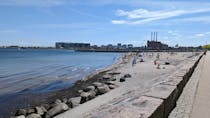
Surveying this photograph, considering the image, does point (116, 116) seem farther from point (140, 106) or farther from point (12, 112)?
point (12, 112)

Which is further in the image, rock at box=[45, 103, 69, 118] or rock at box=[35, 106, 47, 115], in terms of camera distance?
rock at box=[35, 106, 47, 115]

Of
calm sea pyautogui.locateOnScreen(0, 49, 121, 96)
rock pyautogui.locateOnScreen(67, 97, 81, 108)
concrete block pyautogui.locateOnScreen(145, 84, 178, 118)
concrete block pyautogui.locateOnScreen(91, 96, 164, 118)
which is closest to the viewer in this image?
concrete block pyautogui.locateOnScreen(91, 96, 164, 118)

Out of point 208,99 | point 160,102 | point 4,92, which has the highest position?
point 160,102

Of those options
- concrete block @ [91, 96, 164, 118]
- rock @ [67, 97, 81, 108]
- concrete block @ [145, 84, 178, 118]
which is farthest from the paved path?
rock @ [67, 97, 81, 108]

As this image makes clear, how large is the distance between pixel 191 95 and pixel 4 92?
544 inches

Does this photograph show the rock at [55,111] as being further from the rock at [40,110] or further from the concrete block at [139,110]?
the concrete block at [139,110]

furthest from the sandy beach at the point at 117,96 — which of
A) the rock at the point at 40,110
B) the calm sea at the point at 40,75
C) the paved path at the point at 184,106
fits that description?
the calm sea at the point at 40,75

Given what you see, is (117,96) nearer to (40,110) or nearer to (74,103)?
(74,103)

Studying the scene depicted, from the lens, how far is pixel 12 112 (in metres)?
13.1

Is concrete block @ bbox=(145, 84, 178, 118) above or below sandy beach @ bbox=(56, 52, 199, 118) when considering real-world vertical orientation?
above

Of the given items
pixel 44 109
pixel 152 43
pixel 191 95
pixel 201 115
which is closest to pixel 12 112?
pixel 44 109

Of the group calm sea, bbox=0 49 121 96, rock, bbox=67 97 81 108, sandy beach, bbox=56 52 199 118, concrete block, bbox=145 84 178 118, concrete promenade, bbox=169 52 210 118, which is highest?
concrete block, bbox=145 84 178 118

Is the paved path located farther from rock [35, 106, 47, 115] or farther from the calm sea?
the calm sea

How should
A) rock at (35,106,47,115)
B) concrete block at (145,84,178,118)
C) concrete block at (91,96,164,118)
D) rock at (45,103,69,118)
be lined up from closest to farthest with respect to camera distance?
concrete block at (91,96,164,118) < concrete block at (145,84,178,118) < rock at (45,103,69,118) < rock at (35,106,47,115)
